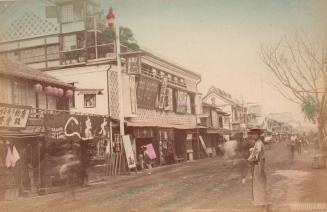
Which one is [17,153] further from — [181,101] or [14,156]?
[181,101]

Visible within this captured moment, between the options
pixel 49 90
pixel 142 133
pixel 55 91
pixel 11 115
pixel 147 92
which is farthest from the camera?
pixel 147 92

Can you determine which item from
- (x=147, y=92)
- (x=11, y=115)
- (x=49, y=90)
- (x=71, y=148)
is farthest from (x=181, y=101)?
(x=11, y=115)

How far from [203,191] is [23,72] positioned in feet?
8.33

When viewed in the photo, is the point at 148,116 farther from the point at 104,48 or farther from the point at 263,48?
the point at 263,48

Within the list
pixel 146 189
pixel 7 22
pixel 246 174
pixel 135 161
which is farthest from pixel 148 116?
pixel 7 22

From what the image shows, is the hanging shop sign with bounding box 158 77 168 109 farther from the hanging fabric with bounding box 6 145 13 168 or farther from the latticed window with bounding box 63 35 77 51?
the hanging fabric with bounding box 6 145 13 168

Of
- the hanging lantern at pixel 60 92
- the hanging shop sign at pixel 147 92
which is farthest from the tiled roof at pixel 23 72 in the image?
the hanging shop sign at pixel 147 92

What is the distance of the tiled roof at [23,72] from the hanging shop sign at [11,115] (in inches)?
15.3

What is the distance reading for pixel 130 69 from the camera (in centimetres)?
602

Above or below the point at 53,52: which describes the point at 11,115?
below

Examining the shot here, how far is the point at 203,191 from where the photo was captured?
5.47 m

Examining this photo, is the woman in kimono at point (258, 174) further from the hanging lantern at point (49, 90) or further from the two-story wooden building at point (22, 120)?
the hanging lantern at point (49, 90)

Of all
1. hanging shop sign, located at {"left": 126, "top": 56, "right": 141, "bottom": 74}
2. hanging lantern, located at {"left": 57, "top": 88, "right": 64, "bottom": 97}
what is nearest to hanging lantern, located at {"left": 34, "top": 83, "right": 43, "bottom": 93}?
hanging lantern, located at {"left": 57, "top": 88, "right": 64, "bottom": 97}

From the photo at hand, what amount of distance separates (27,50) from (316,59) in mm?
3381
